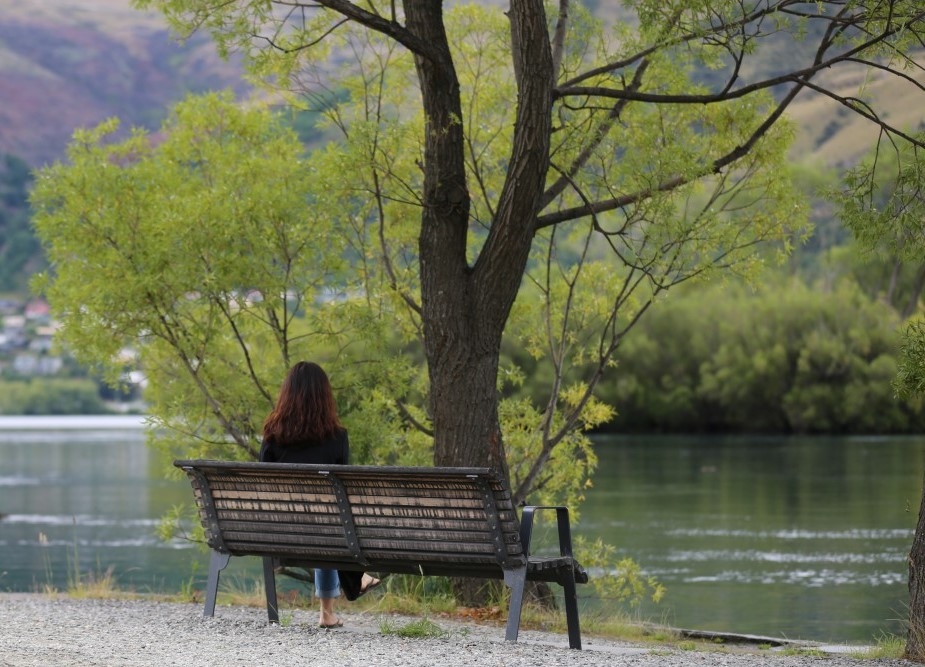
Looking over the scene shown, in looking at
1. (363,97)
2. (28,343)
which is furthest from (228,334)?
(28,343)

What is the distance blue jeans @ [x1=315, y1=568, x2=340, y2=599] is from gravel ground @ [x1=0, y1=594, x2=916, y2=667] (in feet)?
0.68

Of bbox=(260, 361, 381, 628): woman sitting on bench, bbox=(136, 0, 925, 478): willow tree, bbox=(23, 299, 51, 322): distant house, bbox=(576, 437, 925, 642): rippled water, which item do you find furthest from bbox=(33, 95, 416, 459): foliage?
bbox=(23, 299, 51, 322): distant house

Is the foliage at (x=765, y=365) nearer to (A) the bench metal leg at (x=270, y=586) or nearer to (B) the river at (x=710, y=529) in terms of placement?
(B) the river at (x=710, y=529)

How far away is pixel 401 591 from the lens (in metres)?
11.0

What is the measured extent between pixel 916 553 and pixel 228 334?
7.05 m

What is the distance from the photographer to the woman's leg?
25.8 ft

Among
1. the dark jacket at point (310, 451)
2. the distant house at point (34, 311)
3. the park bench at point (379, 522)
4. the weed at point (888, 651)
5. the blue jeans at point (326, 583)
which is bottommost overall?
the weed at point (888, 651)

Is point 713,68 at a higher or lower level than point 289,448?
higher

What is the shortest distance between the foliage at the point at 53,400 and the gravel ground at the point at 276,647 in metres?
116

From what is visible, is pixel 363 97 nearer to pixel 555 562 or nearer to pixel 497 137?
pixel 497 137

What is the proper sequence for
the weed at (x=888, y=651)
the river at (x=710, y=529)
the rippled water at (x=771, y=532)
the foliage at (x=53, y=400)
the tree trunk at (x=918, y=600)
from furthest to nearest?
the foliage at (x=53, y=400), the river at (x=710, y=529), the rippled water at (x=771, y=532), the weed at (x=888, y=651), the tree trunk at (x=918, y=600)

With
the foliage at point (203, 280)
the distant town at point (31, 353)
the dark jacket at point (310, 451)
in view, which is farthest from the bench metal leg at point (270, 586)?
the distant town at point (31, 353)

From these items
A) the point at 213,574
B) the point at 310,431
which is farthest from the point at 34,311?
the point at 310,431

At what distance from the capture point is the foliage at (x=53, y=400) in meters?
120
